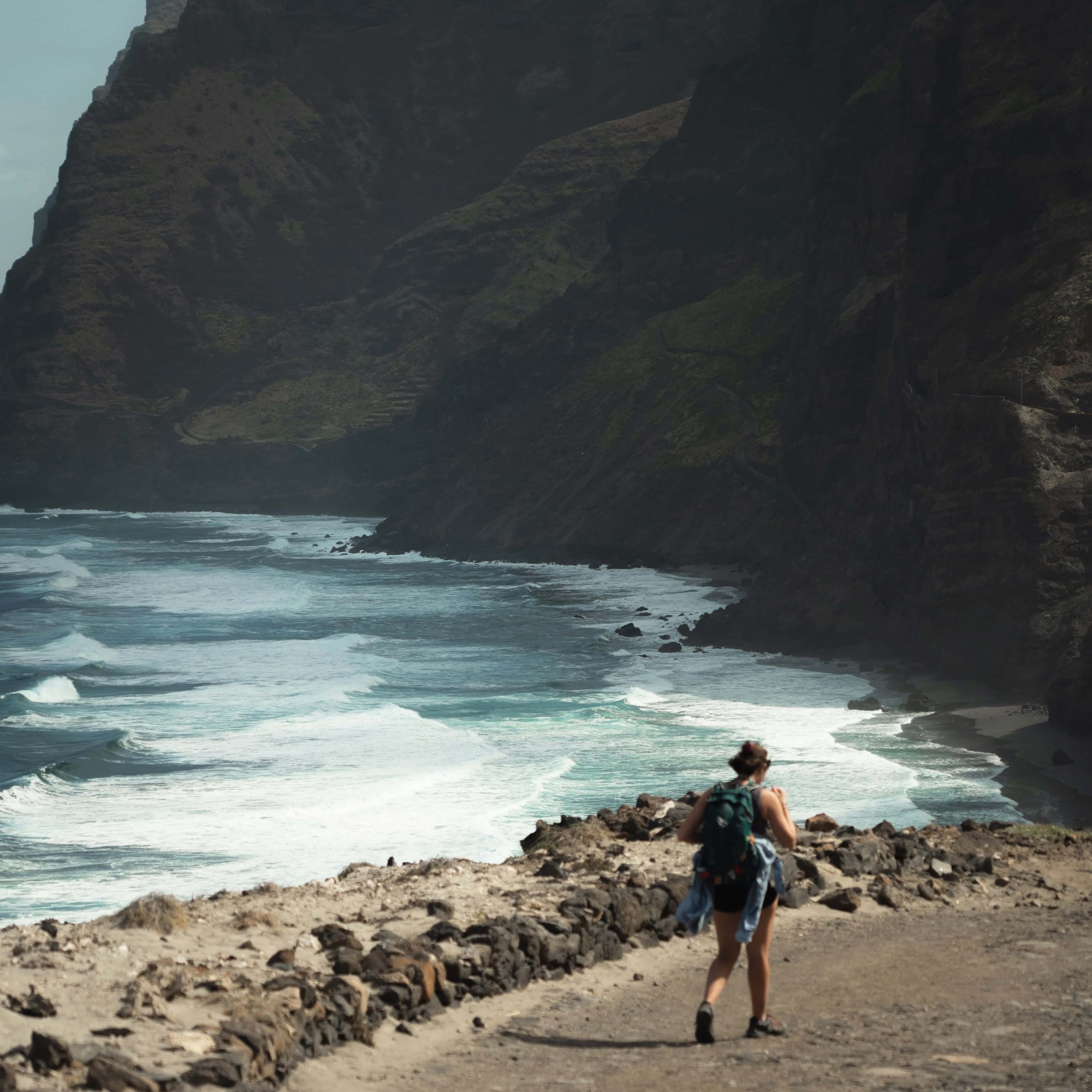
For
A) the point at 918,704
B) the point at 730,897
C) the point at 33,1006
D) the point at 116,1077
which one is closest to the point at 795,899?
the point at 730,897

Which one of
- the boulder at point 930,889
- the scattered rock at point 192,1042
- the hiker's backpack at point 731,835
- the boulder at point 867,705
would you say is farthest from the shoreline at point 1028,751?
the scattered rock at point 192,1042

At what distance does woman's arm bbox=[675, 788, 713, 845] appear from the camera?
8.83 metres

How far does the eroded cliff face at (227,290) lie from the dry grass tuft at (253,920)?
133208 mm

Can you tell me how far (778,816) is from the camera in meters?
8.75

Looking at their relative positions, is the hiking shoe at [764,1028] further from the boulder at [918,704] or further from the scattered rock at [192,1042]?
the boulder at [918,704]

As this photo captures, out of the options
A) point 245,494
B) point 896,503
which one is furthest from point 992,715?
point 245,494

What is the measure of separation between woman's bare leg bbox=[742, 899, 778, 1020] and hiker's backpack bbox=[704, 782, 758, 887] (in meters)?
0.33

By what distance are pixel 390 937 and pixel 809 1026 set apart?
3391 millimetres

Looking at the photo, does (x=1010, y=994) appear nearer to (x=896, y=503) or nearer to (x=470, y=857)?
(x=470, y=857)

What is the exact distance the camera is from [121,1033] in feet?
28.0

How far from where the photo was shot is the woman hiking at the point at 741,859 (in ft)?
28.8

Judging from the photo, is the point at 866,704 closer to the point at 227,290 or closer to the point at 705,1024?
the point at 705,1024

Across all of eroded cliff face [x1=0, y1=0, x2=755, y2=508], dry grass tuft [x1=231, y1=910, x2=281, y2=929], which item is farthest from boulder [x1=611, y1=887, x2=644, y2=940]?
eroded cliff face [x1=0, y1=0, x2=755, y2=508]

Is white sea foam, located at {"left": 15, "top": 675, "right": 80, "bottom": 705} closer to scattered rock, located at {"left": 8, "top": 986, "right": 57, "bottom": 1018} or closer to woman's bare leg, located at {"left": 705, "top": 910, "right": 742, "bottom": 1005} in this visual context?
scattered rock, located at {"left": 8, "top": 986, "right": 57, "bottom": 1018}
